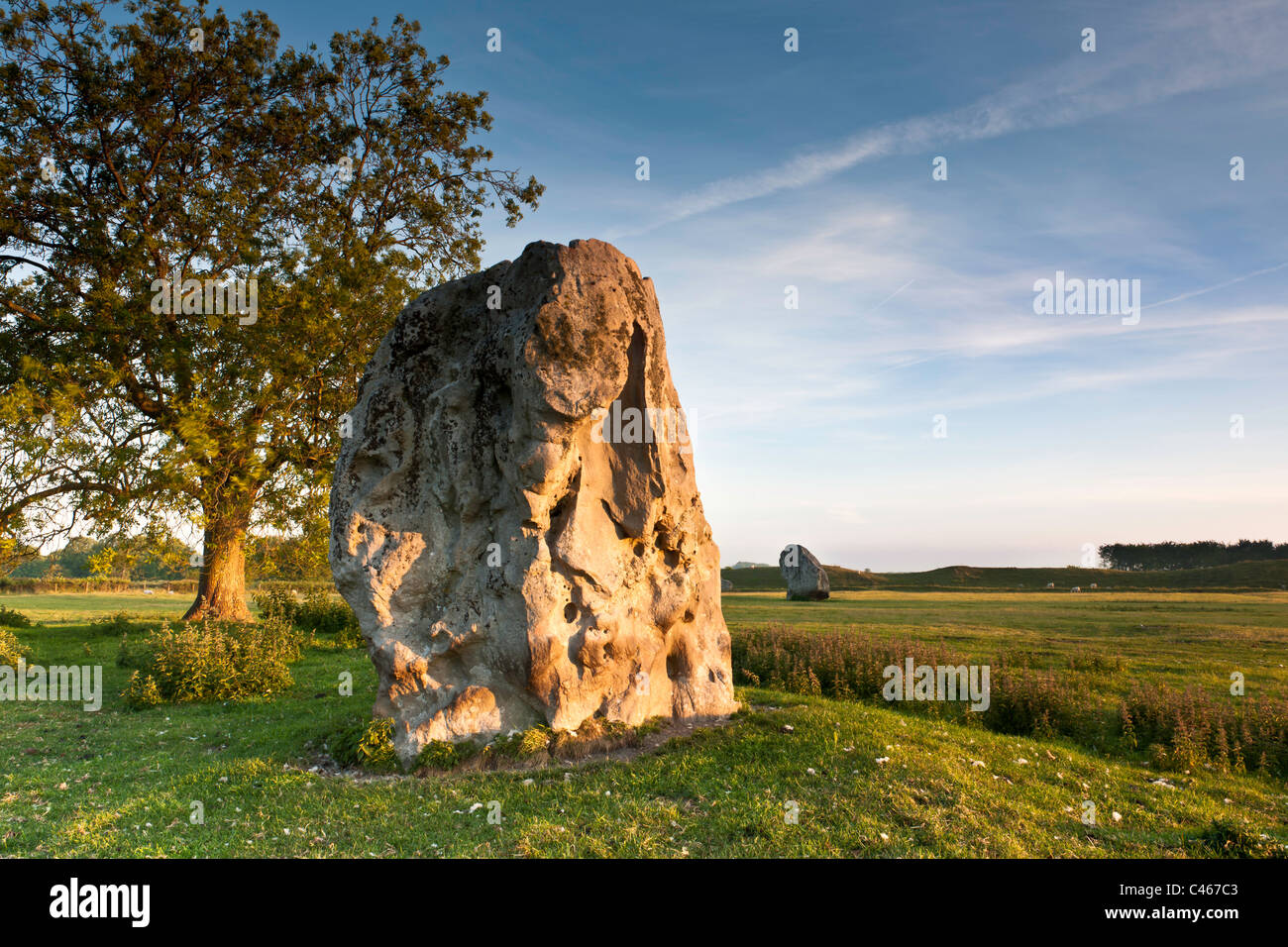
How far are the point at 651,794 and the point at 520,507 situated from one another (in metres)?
4.59

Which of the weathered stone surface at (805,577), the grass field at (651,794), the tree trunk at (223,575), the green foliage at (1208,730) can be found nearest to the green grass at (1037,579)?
the weathered stone surface at (805,577)

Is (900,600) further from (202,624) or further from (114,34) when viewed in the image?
(114,34)

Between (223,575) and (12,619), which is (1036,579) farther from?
(12,619)

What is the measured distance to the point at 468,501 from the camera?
38.5 ft

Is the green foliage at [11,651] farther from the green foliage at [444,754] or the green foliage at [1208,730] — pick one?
the green foliage at [1208,730]

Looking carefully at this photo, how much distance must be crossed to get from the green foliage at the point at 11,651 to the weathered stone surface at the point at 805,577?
118 ft

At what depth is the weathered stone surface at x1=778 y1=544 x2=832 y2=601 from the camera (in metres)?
44.3

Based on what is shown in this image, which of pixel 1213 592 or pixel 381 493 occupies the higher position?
pixel 381 493

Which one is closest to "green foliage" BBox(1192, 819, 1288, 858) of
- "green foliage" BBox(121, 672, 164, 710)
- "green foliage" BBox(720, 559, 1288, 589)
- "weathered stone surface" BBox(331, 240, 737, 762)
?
"weathered stone surface" BBox(331, 240, 737, 762)

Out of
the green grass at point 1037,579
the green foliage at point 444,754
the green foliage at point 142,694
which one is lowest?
the green grass at point 1037,579

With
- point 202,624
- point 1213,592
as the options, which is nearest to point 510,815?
point 202,624

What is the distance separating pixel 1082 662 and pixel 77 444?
30134 mm

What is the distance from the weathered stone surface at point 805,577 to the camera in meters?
44.3
